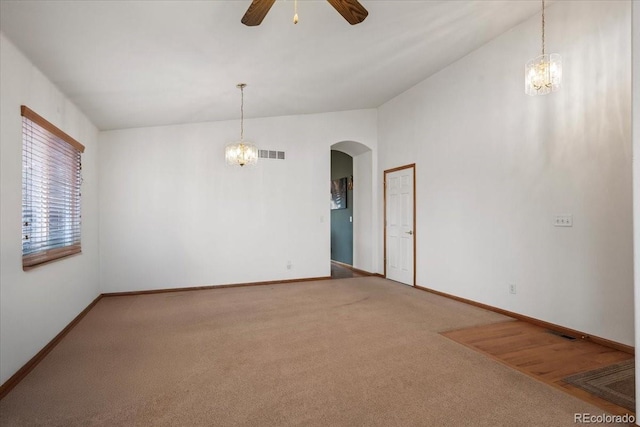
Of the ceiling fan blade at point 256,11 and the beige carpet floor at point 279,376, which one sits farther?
the ceiling fan blade at point 256,11

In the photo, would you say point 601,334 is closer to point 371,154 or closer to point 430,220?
point 430,220

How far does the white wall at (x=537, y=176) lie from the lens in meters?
2.91

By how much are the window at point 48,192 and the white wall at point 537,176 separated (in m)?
4.68

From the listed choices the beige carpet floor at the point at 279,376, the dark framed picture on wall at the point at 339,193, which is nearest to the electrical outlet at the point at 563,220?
the beige carpet floor at the point at 279,376

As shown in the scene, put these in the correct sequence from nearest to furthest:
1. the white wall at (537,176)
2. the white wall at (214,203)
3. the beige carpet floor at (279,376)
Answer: the beige carpet floor at (279,376), the white wall at (537,176), the white wall at (214,203)

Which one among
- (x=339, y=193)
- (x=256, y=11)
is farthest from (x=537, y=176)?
(x=339, y=193)

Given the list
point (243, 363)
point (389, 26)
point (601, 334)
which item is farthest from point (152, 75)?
point (601, 334)

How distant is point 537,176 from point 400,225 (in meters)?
2.51

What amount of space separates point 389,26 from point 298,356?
3227 millimetres

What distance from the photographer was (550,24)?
11.2 feet

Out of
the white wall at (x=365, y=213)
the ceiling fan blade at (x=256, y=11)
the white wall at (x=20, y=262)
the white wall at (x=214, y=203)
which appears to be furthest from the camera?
the white wall at (x=365, y=213)

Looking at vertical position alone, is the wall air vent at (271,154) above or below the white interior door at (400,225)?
above

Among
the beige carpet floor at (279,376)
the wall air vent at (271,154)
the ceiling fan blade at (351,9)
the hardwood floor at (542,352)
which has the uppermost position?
the ceiling fan blade at (351,9)

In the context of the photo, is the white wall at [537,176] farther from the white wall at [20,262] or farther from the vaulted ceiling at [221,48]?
the white wall at [20,262]
